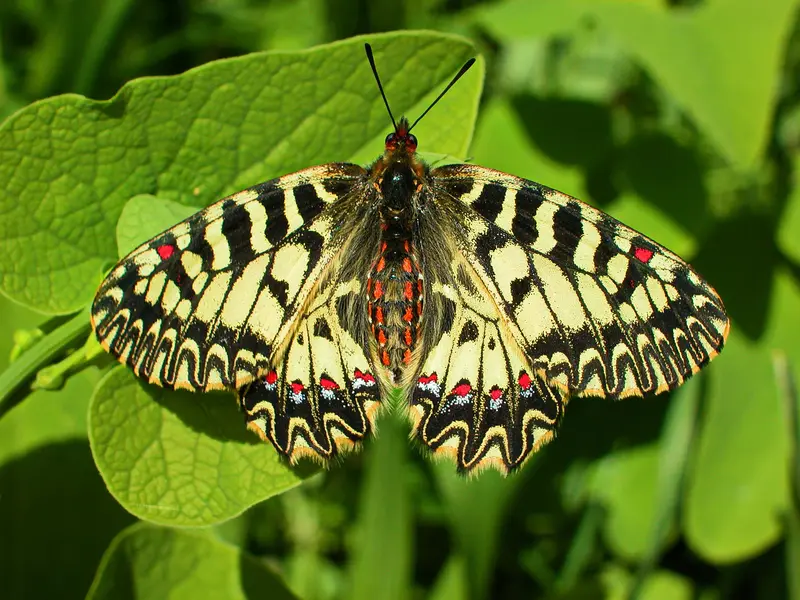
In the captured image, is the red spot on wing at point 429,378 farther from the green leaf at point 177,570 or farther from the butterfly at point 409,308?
→ the green leaf at point 177,570

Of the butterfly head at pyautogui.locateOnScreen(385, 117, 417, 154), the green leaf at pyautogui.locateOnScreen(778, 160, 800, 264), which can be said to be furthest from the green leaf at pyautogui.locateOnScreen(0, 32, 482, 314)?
the green leaf at pyautogui.locateOnScreen(778, 160, 800, 264)

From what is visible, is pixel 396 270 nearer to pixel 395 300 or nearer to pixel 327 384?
pixel 395 300

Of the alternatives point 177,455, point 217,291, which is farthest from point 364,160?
point 177,455

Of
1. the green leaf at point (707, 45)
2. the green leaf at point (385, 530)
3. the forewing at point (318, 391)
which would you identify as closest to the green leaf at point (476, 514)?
the green leaf at point (385, 530)

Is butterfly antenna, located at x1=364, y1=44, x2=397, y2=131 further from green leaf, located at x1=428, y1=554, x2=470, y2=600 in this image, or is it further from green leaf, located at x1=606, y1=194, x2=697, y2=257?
green leaf, located at x1=428, y1=554, x2=470, y2=600

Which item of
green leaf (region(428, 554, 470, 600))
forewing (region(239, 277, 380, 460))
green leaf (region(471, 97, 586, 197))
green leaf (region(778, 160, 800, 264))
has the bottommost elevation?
green leaf (region(428, 554, 470, 600))
